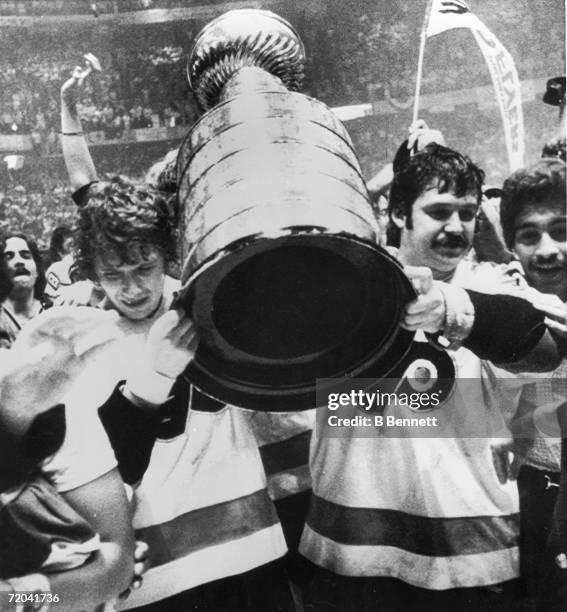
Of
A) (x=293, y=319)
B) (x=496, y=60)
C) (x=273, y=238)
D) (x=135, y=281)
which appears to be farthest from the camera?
(x=496, y=60)

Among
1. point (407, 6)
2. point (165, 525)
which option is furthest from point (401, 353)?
point (407, 6)

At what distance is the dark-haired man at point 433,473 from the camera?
1.35 m

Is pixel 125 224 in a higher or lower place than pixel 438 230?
higher

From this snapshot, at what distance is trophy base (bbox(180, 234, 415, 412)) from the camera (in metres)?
1.11

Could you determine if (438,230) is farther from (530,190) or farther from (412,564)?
(412,564)

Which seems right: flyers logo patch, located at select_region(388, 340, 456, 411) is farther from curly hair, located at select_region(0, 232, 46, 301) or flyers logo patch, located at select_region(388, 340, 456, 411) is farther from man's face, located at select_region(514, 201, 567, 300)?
curly hair, located at select_region(0, 232, 46, 301)

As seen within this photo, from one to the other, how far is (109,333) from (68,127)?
451 millimetres

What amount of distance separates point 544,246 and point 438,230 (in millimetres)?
234

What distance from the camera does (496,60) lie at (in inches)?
55.8

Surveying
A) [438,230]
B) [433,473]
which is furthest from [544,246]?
[433,473]

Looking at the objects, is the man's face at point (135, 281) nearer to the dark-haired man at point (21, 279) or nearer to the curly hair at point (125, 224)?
the curly hair at point (125, 224)

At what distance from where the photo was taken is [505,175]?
139 cm

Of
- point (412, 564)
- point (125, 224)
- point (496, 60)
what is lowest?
point (412, 564)

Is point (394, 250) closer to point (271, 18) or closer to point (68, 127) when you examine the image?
point (271, 18)
